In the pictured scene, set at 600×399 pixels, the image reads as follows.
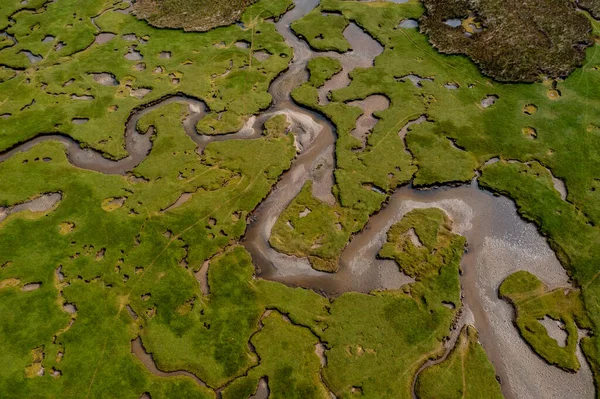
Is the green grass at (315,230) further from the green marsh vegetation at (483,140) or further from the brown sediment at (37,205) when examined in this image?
the brown sediment at (37,205)

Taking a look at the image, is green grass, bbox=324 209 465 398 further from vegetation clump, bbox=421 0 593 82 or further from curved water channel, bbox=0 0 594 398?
vegetation clump, bbox=421 0 593 82

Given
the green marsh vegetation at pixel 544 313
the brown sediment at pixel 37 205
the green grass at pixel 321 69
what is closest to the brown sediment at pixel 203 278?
the brown sediment at pixel 37 205

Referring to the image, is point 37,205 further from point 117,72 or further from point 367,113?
point 367,113

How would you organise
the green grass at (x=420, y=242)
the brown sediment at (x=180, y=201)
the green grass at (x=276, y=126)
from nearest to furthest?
1. the green grass at (x=420, y=242)
2. the brown sediment at (x=180, y=201)
3. the green grass at (x=276, y=126)

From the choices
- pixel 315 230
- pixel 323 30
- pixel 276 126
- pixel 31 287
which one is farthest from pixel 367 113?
pixel 31 287

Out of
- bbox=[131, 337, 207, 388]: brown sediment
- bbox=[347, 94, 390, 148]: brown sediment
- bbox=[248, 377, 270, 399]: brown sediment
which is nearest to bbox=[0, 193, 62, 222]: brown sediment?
bbox=[131, 337, 207, 388]: brown sediment

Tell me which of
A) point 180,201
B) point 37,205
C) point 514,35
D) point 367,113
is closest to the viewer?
point 37,205
